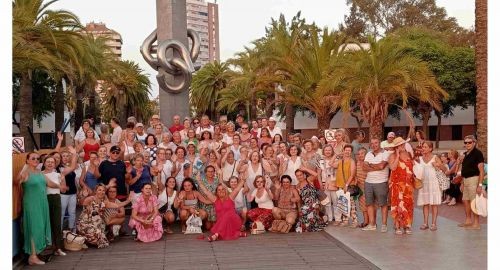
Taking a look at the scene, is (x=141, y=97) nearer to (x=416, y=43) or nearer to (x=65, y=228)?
(x=416, y=43)

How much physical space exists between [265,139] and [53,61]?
390 inches

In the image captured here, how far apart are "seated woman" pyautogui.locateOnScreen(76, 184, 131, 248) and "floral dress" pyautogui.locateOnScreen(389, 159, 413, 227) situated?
5033mm

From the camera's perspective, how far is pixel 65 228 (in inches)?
418

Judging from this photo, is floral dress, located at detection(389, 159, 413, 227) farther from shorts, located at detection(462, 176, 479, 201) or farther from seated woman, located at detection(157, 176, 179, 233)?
seated woman, located at detection(157, 176, 179, 233)

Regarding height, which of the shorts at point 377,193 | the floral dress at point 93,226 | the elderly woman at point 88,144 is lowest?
the floral dress at point 93,226

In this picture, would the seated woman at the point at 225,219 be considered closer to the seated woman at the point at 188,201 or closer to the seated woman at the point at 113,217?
the seated woman at the point at 188,201

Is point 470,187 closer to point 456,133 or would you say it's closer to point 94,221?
point 94,221

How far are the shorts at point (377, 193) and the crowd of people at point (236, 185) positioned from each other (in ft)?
0.06

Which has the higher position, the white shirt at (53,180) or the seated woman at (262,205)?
the white shirt at (53,180)

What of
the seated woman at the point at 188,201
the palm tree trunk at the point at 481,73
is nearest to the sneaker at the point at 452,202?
the palm tree trunk at the point at 481,73

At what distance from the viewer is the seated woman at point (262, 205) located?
11.6 metres

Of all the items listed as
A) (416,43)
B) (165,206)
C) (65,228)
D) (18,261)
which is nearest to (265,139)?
(165,206)

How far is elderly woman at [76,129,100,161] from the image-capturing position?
494 inches

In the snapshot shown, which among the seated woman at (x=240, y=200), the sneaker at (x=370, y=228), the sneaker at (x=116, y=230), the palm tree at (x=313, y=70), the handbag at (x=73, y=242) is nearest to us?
the handbag at (x=73, y=242)
